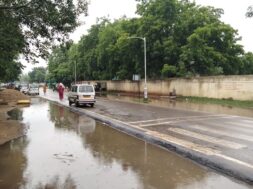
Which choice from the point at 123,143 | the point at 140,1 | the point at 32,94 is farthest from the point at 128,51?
the point at 123,143

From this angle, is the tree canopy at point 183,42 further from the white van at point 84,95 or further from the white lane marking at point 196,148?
the white lane marking at point 196,148

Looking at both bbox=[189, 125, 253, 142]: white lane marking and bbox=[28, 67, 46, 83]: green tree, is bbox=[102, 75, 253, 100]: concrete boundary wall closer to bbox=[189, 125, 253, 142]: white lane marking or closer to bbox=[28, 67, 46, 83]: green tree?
bbox=[189, 125, 253, 142]: white lane marking

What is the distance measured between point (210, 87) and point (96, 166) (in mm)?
29138

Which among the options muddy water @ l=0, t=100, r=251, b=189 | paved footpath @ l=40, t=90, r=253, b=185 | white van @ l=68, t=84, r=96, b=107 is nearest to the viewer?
muddy water @ l=0, t=100, r=251, b=189

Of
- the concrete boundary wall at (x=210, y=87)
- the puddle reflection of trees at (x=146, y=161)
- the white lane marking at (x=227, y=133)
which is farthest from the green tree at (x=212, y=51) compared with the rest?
the puddle reflection of trees at (x=146, y=161)

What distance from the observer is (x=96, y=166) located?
8.98 meters

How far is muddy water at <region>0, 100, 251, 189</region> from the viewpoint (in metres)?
7.43

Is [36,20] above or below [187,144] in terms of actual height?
above

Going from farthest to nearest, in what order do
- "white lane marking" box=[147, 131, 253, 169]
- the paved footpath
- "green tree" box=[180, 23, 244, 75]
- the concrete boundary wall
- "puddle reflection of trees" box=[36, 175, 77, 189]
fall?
"green tree" box=[180, 23, 244, 75] → the concrete boundary wall → "white lane marking" box=[147, 131, 253, 169] → the paved footpath → "puddle reflection of trees" box=[36, 175, 77, 189]

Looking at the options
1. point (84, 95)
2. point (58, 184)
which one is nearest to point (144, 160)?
point (58, 184)

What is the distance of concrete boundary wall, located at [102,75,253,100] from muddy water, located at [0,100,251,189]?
69.1ft

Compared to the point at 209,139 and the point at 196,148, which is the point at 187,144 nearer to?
the point at 196,148

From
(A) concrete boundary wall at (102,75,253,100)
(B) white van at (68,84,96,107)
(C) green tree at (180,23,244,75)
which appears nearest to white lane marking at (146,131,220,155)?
(B) white van at (68,84,96,107)

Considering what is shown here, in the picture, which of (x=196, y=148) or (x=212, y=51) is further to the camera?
(x=212, y=51)
